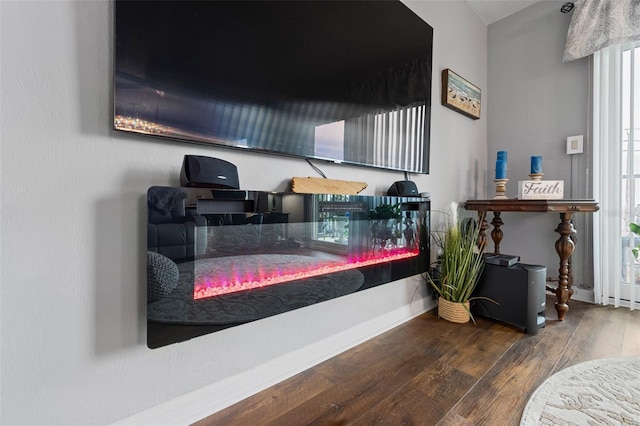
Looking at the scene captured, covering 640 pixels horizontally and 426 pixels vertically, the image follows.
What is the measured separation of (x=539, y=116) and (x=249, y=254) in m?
2.69

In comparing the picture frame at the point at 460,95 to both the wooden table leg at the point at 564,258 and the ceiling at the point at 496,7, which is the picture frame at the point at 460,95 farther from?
the wooden table leg at the point at 564,258

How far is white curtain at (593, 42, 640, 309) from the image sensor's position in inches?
77.0

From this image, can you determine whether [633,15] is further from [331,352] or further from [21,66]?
[21,66]

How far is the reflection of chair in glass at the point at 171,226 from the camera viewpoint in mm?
800

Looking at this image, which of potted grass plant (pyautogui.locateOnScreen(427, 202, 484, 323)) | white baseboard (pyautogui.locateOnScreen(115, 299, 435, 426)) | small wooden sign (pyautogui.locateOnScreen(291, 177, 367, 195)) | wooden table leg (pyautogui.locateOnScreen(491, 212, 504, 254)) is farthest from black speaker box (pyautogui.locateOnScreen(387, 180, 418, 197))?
wooden table leg (pyautogui.locateOnScreen(491, 212, 504, 254))

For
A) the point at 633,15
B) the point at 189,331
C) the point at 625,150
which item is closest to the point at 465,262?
the point at 625,150

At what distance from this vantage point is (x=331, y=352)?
1376mm

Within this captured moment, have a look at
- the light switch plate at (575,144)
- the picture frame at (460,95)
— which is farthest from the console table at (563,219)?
the picture frame at (460,95)

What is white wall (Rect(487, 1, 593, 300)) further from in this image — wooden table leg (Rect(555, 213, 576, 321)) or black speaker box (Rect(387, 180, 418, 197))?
black speaker box (Rect(387, 180, 418, 197))

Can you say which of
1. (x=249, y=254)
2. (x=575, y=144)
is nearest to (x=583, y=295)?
(x=575, y=144)

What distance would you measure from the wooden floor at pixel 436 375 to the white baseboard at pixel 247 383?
3 cm

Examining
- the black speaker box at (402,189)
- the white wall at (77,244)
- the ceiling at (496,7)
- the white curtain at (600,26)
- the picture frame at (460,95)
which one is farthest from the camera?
the ceiling at (496,7)

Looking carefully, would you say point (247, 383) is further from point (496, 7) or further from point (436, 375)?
point (496, 7)

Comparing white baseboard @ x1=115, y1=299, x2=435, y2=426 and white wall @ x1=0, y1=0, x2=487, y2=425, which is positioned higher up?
white wall @ x1=0, y1=0, x2=487, y2=425
